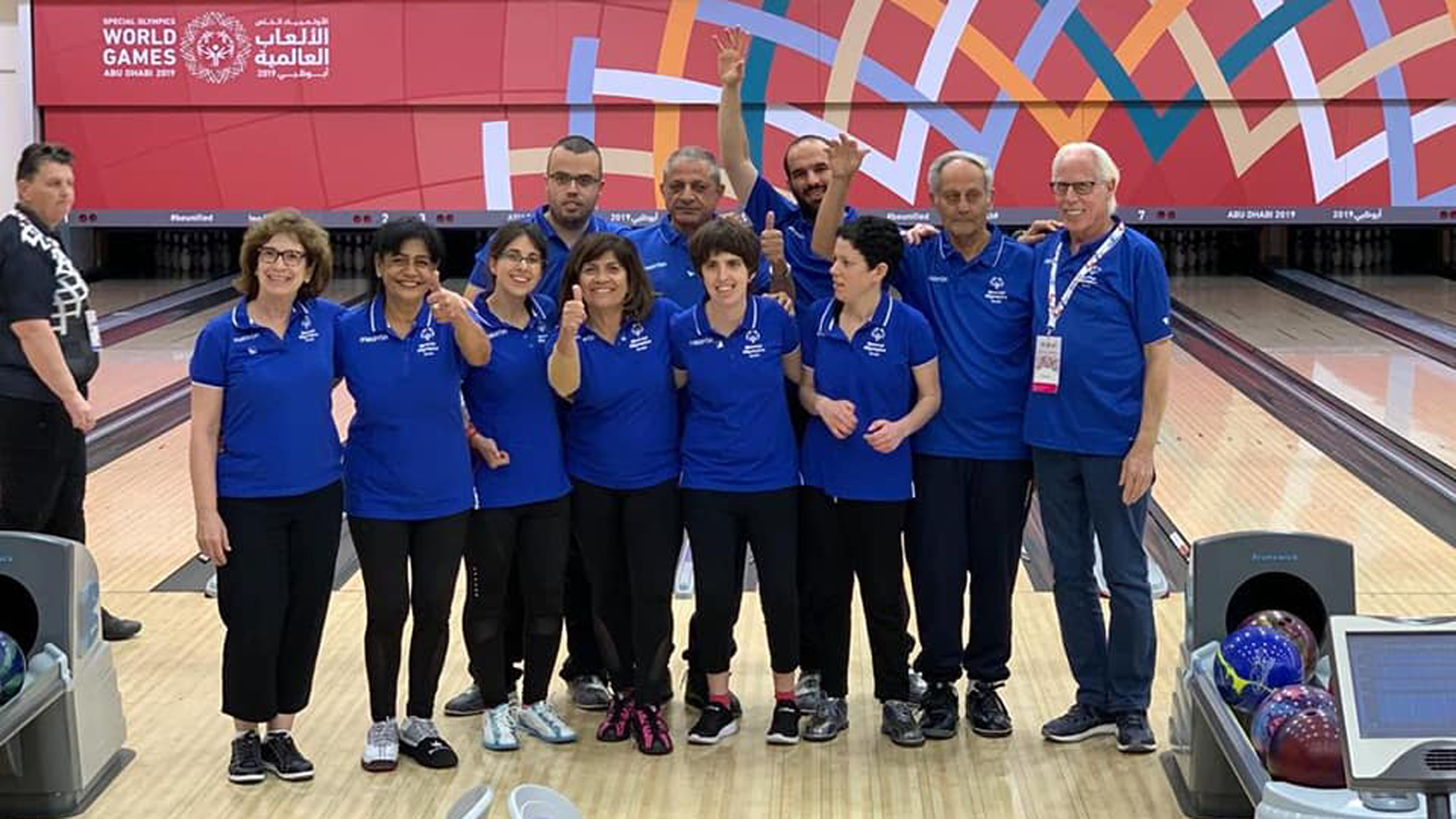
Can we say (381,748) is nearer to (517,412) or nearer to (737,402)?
(517,412)

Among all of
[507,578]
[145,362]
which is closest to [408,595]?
[507,578]

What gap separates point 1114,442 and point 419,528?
1.66 m

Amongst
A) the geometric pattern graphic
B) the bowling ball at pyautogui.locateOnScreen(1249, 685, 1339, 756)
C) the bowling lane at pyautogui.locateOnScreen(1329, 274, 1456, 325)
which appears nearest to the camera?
the bowling ball at pyautogui.locateOnScreen(1249, 685, 1339, 756)

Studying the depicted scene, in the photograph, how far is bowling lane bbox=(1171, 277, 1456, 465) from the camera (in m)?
8.37

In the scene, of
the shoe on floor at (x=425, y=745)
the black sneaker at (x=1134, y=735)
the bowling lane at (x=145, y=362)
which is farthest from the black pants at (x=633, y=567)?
the bowling lane at (x=145, y=362)

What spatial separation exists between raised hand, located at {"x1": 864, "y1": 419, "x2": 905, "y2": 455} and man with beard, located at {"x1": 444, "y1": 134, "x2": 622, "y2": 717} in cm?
83

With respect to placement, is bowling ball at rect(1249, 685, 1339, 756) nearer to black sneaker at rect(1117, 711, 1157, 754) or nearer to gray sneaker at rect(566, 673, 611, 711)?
black sneaker at rect(1117, 711, 1157, 754)

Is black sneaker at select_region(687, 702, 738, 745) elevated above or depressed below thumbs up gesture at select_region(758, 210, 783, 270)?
→ below

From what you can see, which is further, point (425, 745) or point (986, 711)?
point (986, 711)

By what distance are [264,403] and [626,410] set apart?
0.86 metres

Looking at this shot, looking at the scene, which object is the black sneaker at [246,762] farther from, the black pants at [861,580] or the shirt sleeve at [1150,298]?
the shirt sleeve at [1150,298]

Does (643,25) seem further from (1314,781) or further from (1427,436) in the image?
(1314,781)

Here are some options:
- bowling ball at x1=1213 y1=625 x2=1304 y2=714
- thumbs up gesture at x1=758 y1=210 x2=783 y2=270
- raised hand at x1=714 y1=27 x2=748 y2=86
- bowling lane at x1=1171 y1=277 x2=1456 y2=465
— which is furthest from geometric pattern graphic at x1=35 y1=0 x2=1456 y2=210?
bowling ball at x1=1213 y1=625 x2=1304 y2=714

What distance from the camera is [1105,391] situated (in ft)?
14.2
